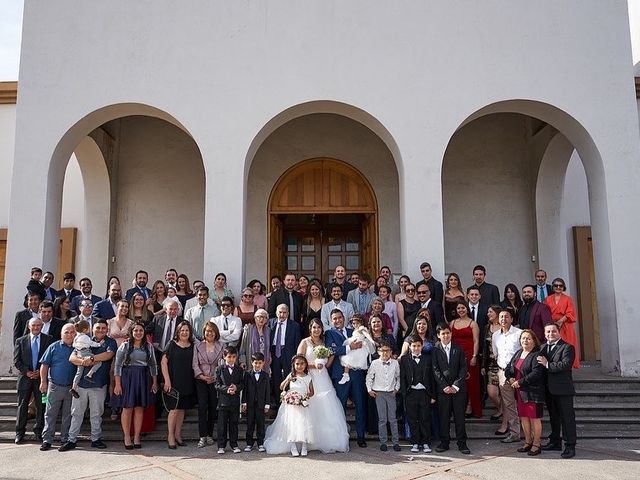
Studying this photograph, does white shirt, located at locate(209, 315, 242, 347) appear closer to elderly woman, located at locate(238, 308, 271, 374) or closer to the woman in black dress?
elderly woman, located at locate(238, 308, 271, 374)

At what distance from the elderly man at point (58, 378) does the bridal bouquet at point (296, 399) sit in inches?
95.6

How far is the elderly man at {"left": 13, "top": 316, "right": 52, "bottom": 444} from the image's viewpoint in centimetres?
661

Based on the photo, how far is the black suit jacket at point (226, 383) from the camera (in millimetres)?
6176

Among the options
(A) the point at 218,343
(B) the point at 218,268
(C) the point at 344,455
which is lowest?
(C) the point at 344,455

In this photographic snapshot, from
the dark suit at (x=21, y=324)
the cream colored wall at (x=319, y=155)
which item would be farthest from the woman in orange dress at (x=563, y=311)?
the dark suit at (x=21, y=324)

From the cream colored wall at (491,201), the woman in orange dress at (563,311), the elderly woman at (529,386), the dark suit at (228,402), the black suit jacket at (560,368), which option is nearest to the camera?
the black suit jacket at (560,368)

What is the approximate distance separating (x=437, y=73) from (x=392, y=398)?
476cm

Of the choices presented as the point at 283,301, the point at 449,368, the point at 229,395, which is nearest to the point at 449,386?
the point at 449,368

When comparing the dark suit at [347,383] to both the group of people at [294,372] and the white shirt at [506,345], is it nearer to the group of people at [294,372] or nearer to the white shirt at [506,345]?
the group of people at [294,372]

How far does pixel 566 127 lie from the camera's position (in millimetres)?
8742

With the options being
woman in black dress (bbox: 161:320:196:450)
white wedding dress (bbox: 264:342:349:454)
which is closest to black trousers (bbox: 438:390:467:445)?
white wedding dress (bbox: 264:342:349:454)

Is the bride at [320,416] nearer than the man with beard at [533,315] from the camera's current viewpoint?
Yes

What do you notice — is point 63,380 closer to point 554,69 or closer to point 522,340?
point 522,340

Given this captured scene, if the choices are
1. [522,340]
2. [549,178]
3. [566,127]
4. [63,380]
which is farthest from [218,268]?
[549,178]
